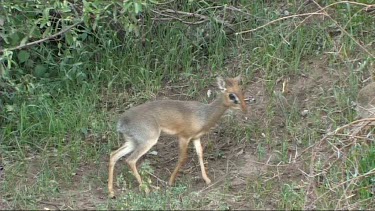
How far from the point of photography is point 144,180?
7770mm

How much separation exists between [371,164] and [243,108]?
123 centimetres

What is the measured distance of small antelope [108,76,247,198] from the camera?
7785mm

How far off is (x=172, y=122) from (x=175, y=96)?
129 cm

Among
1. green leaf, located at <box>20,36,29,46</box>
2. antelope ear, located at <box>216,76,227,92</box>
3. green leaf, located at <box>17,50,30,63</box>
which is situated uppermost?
green leaf, located at <box>20,36,29,46</box>

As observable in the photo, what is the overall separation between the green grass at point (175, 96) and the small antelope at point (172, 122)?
0.20m

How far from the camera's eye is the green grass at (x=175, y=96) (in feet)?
24.4

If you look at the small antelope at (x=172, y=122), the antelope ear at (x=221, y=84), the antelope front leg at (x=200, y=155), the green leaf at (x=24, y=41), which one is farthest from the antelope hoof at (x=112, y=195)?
the green leaf at (x=24, y=41)

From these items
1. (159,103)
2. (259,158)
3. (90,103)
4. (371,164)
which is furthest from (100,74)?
(371,164)

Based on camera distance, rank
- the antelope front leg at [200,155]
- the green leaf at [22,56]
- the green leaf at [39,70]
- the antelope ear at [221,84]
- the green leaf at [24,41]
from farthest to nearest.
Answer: the green leaf at [39,70], the green leaf at [22,56], the green leaf at [24,41], the antelope ear at [221,84], the antelope front leg at [200,155]

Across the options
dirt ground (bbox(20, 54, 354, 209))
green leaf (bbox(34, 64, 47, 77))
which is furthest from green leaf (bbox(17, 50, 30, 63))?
dirt ground (bbox(20, 54, 354, 209))

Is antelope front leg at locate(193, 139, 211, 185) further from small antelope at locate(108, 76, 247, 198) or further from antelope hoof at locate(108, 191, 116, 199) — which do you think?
antelope hoof at locate(108, 191, 116, 199)

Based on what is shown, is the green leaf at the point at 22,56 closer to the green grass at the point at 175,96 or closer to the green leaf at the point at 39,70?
the green grass at the point at 175,96

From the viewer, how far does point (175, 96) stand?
9.29 meters

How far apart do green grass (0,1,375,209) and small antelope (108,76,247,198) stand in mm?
197
